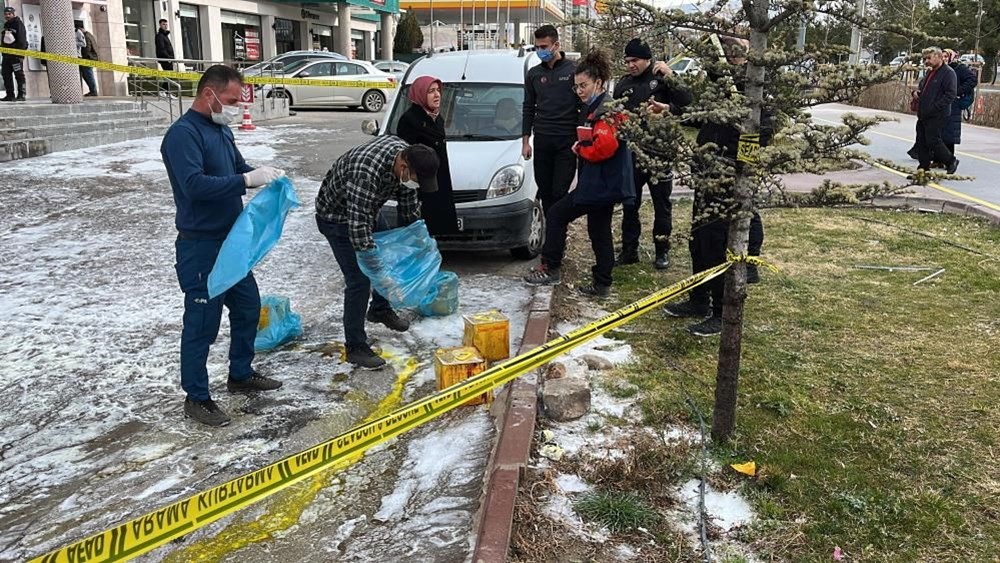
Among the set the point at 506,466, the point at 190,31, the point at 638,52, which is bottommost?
the point at 506,466

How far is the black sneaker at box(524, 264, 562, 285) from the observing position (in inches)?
247

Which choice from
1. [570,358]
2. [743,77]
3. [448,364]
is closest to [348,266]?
[448,364]

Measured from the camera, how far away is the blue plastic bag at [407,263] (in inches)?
194

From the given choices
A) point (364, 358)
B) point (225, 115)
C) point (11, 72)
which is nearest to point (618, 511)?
point (364, 358)

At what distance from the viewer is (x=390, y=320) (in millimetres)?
5492

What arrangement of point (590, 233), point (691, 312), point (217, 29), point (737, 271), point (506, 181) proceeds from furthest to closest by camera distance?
point (217, 29) → point (506, 181) → point (590, 233) → point (691, 312) → point (737, 271)

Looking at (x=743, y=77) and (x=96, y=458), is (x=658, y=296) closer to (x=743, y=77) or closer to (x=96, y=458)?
(x=743, y=77)

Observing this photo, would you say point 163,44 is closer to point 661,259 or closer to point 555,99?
point 555,99

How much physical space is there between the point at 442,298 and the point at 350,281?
103 centimetres

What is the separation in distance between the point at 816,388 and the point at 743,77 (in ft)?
6.45

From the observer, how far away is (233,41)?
30500 millimetres

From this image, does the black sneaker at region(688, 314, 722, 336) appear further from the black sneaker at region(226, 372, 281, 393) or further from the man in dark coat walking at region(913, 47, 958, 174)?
the man in dark coat walking at region(913, 47, 958, 174)

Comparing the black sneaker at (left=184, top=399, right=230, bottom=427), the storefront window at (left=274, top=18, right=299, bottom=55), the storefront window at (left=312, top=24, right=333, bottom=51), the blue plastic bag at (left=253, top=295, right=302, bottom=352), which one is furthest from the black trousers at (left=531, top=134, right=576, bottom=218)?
the storefront window at (left=312, top=24, right=333, bottom=51)

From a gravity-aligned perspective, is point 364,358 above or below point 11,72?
below
